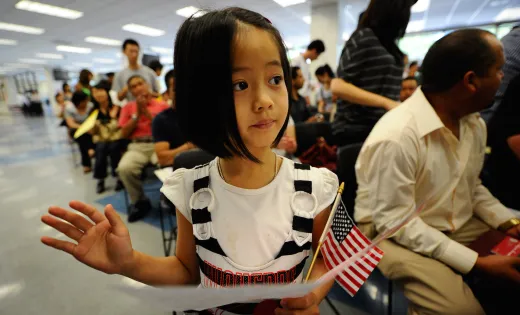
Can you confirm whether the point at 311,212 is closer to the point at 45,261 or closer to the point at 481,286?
the point at 481,286

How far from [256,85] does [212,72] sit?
0.28ft

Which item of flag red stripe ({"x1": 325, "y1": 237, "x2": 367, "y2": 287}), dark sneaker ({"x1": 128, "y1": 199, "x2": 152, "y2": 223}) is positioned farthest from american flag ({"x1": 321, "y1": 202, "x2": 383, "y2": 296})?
dark sneaker ({"x1": 128, "y1": 199, "x2": 152, "y2": 223})

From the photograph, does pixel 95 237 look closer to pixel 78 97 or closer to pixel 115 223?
pixel 115 223

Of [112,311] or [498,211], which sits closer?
[498,211]

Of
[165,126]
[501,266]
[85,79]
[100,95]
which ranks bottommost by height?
[501,266]

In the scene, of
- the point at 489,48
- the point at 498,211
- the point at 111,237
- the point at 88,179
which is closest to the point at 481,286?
the point at 498,211

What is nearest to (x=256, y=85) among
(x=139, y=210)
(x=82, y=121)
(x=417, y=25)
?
(x=139, y=210)

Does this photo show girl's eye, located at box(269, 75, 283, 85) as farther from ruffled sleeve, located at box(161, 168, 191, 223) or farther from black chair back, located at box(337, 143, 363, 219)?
black chair back, located at box(337, 143, 363, 219)

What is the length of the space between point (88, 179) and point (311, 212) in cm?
415

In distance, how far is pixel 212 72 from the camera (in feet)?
1.59

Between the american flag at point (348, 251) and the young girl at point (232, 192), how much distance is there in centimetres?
8

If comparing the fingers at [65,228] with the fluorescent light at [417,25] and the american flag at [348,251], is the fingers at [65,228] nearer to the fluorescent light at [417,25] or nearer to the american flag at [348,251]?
the american flag at [348,251]

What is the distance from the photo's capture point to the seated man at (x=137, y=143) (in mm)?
2520

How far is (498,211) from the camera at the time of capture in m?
1.06
